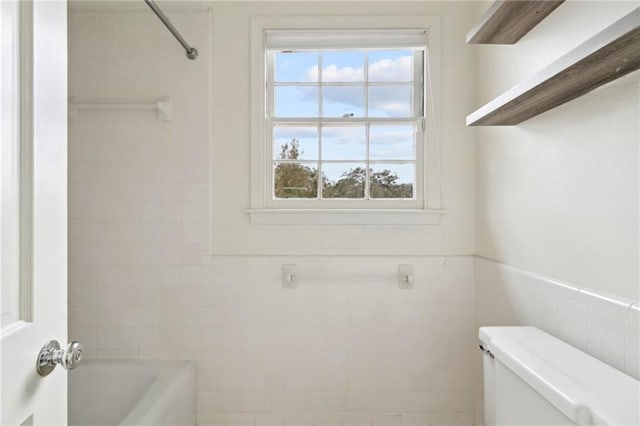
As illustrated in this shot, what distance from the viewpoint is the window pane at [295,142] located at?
74.9 inches

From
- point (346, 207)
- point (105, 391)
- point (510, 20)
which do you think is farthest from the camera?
point (346, 207)

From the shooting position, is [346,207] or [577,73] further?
[346,207]

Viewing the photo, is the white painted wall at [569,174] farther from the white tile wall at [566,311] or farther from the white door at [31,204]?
the white door at [31,204]

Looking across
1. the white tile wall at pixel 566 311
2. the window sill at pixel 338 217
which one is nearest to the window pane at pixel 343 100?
the window sill at pixel 338 217

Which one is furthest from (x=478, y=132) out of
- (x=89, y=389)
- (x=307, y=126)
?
(x=89, y=389)

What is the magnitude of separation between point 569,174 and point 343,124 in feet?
3.45

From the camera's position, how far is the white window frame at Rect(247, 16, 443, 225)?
1819 millimetres

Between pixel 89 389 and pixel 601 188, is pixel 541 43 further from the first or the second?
pixel 89 389

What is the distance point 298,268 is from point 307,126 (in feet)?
2.37

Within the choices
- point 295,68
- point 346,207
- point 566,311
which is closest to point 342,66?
point 295,68

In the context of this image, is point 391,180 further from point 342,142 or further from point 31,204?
point 31,204

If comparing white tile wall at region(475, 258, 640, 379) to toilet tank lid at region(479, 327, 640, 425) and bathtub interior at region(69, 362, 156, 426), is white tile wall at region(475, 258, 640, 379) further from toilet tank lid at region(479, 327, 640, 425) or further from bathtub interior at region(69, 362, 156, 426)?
bathtub interior at region(69, 362, 156, 426)

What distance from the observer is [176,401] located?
A: 160cm

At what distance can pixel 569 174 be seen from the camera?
45.1 inches
